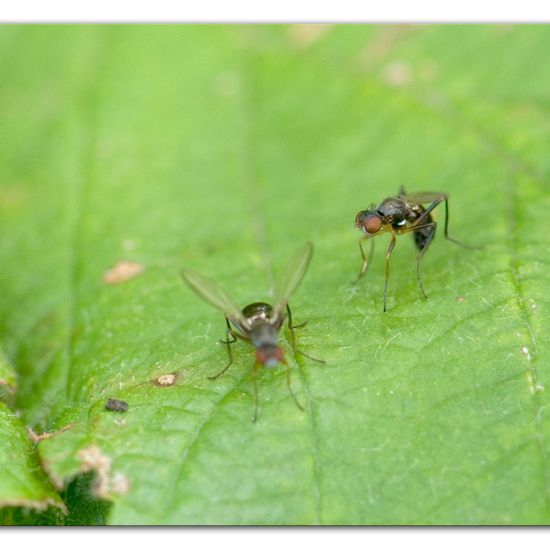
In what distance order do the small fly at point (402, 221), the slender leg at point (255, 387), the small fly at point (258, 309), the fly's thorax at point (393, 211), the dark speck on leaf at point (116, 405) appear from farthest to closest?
the fly's thorax at point (393, 211) < the small fly at point (402, 221) < the small fly at point (258, 309) < the dark speck on leaf at point (116, 405) < the slender leg at point (255, 387)

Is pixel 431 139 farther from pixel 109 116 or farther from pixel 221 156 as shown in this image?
pixel 109 116

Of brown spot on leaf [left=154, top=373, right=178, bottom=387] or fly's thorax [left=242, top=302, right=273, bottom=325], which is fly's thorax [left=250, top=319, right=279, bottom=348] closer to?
fly's thorax [left=242, top=302, right=273, bottom=325]

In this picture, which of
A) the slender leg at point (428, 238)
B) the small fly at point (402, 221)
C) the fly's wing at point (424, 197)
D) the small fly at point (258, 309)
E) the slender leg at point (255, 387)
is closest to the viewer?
the slender leg at point (255, 387)

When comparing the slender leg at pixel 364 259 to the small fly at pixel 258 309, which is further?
the slender leg at pixel 364 259

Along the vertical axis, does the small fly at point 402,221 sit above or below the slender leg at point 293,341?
above

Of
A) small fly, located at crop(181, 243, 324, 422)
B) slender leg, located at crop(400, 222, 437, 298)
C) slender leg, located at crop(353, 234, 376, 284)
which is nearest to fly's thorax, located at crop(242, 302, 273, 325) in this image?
small fly, located at crop(181, 243, 324, 422)

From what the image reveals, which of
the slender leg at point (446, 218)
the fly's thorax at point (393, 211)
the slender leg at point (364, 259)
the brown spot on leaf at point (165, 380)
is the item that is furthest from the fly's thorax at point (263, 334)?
the slender leg at point (446, 218)

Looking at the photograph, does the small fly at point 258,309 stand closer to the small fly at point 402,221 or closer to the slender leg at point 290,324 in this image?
the slender leg at point 290,324
